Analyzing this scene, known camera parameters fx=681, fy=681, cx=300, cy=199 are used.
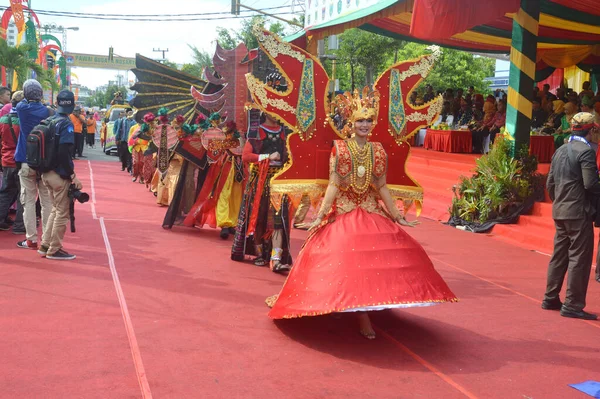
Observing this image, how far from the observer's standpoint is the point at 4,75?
2212cm

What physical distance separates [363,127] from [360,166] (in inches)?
11.6

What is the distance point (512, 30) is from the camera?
499 inches

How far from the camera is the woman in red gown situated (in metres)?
4.66

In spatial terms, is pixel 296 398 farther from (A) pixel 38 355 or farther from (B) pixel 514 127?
(B) pixel 514 127

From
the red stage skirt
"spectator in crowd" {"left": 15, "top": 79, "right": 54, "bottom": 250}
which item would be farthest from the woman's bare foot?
"spectator in crowd" {"left": 15, "top": 79, "right": 54, "bottom": 250}

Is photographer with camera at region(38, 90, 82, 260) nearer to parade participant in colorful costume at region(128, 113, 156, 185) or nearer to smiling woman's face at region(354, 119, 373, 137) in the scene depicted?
smiling woman's face at region(354, 119, 373, 137)

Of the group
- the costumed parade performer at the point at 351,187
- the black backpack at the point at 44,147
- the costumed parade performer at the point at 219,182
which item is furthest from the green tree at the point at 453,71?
the costumed parade performer at the point at 351,187

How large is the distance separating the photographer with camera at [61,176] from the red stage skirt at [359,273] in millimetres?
3101

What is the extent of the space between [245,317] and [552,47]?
17.2m

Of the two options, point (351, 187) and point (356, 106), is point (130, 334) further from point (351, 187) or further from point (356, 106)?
point (356, 106)

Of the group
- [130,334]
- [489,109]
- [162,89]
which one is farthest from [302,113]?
[489,109]

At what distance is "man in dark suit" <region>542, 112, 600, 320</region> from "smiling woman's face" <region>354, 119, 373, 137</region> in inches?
77.9

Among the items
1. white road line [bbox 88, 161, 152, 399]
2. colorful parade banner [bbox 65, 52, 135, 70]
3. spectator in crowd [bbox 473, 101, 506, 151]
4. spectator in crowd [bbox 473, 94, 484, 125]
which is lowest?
white road line [bbox 88, 161, 152, 399]

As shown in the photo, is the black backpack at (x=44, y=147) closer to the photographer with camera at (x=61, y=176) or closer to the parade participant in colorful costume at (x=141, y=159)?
the photographer with camera at (x=61, y=176)
